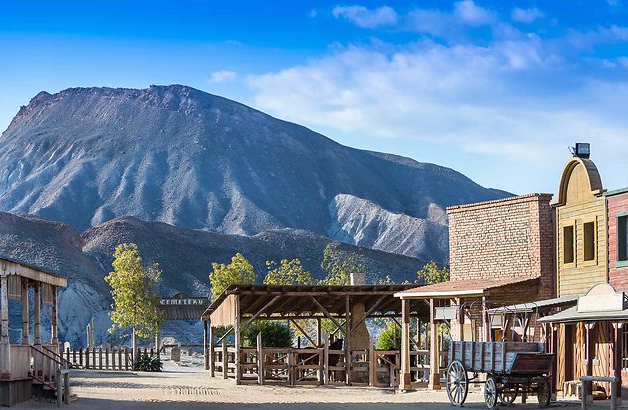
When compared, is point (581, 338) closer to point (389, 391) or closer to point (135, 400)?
point (389, 391)

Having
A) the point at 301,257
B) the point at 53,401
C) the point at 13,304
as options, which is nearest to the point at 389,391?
the point at 53,401

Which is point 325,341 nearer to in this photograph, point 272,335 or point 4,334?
point 272,335

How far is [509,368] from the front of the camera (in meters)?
25.7

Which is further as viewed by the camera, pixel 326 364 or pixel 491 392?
pixel 326 364

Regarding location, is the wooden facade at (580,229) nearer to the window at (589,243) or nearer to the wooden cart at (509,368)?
the window at (589,243)

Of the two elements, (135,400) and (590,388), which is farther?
(135,400)

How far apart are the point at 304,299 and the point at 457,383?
13.9 meters

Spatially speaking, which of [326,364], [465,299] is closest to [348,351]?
[326,364]

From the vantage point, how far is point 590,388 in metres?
27.9

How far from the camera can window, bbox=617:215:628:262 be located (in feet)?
98.2

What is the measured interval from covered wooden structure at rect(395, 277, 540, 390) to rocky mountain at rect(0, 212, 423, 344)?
60.8 m

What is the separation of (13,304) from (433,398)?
77.1 meters

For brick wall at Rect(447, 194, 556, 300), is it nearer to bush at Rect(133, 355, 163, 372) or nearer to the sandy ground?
the sandy ground

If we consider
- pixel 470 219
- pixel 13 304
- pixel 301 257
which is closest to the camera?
pixel 470 219
